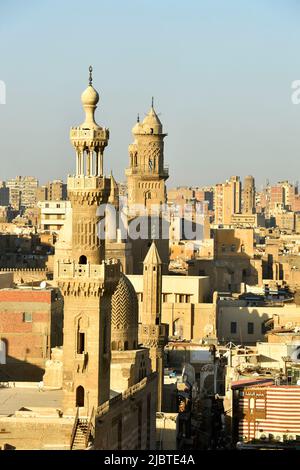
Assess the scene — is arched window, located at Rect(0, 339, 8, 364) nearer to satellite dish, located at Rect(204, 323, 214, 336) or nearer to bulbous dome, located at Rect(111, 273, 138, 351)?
bulbous dome, located at Rect(111, 273, 138, 351)

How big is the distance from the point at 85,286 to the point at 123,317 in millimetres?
3672

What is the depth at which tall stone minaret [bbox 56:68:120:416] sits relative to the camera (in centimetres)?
2097

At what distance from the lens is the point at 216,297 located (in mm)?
39219

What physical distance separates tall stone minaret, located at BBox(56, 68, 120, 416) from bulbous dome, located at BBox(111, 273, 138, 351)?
10.8 ft

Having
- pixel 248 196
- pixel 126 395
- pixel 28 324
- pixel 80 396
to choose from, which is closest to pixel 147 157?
pixel 28 324

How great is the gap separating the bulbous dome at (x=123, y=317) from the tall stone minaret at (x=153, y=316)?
2.84 metres

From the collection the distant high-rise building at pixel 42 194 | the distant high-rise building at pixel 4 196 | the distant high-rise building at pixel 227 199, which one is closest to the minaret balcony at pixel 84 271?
the distant high-rise building at pixel 42 194

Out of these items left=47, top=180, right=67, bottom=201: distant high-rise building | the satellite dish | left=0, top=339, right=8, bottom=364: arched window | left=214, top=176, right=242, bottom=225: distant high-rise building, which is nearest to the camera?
left=0, top=339, right=8, bottom=364: arched window

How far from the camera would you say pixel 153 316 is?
28719 mm

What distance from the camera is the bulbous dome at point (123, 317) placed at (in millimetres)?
24500

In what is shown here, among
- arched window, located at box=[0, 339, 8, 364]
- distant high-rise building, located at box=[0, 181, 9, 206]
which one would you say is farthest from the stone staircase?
distant high-rise building, located at box=[0, 181, 9, 206]

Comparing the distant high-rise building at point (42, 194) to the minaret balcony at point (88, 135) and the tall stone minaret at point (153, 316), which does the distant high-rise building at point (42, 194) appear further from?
the minaret balcony at point (88, 135)

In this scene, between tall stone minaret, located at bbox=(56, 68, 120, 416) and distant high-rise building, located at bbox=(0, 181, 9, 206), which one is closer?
tall stone minaret, located at bbox=(56, 68, 120, 416)

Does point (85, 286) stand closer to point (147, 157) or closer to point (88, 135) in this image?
point (88, 135)
